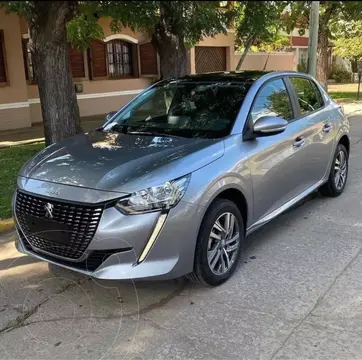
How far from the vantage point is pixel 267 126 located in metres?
4.21

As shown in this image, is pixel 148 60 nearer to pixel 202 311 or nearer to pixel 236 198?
pixel 236 198

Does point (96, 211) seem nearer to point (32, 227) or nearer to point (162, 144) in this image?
point (32, 227)

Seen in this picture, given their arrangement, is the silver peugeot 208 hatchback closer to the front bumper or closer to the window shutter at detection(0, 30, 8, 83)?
the front bumper

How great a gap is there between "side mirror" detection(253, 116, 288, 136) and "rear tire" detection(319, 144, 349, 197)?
2.01 m

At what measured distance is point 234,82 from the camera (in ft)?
15.9

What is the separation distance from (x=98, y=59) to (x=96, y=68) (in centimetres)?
30

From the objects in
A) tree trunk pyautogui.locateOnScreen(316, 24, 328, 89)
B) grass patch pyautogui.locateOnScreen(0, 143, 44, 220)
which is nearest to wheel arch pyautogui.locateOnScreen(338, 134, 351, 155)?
grass patch pyautogui.locateOnScreen(0, 143, 44, 220)

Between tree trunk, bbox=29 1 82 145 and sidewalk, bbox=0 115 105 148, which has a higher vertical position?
tree trunk, bbox=29 1 82 145

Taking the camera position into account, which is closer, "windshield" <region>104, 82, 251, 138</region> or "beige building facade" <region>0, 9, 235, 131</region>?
"windshield" <region>104, 82, 251, 138</region>

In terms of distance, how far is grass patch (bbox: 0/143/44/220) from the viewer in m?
5.86

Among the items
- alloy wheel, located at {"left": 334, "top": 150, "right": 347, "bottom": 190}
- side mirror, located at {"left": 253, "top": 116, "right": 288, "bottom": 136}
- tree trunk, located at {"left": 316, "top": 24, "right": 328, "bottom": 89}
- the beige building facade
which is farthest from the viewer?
tree trunk, located at {"left": 316, "top": 24, "right": 328, "bottom": 89}

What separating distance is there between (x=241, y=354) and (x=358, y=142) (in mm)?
8235

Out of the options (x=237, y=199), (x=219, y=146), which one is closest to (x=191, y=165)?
(x=219, y=146)

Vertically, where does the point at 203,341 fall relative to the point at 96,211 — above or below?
below
